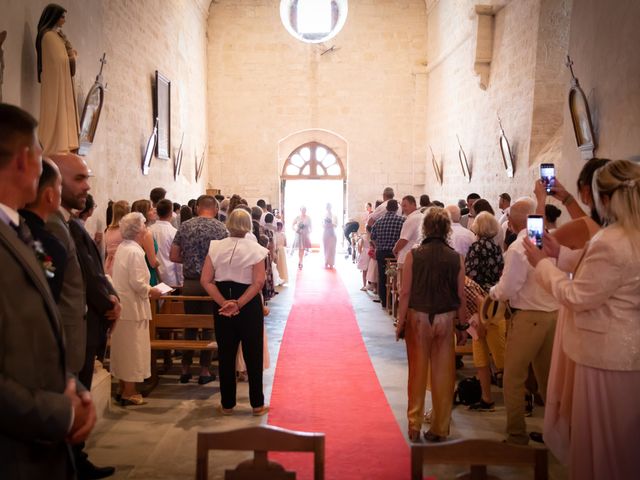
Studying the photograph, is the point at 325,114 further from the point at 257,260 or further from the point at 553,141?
the point at 257,260

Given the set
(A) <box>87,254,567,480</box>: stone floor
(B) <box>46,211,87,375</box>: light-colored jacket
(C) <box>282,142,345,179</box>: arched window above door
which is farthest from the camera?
(C) <box>282,142,345,179</box>: arched window above door

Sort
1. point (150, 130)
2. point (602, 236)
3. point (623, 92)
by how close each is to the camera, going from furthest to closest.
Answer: point (150, 130) < point (623, 92) < point (602, 236)

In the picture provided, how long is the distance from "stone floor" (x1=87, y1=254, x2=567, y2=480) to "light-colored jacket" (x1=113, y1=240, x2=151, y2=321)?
0.81 metres

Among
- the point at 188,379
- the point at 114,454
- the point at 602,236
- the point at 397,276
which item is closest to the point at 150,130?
the point at 397,276

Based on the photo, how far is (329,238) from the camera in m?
14.8

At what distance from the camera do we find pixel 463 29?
14273mm

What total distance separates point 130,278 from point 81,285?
2.10 metres

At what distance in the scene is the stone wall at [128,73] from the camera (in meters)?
6.05

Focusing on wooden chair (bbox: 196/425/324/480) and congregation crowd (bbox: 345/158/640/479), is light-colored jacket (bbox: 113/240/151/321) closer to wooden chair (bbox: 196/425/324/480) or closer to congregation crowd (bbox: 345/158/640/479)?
congregation crowd (bbox: 345/158/640/479)

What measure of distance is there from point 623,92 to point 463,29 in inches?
347

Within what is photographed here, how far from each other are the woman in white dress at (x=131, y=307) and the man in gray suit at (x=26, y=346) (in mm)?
3151

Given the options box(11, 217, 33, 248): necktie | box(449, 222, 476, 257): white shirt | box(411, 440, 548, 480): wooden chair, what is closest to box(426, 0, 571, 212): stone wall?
box(449, 222, 476, 257): white shirt

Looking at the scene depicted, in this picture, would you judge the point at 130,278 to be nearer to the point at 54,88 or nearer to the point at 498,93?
the point at 54,88

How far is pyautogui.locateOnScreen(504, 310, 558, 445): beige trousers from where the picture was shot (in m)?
4.12
